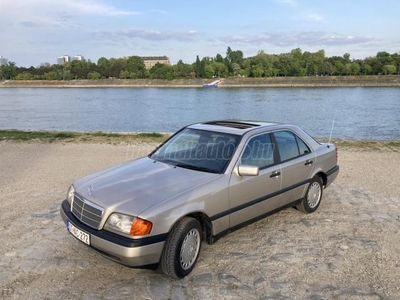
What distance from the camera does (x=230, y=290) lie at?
3.31 metres

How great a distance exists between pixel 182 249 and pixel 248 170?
115cm

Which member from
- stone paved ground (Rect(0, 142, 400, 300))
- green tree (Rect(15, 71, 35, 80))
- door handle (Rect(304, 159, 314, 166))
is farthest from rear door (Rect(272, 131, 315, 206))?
green tree (Rect(15, 71, 35, 80))

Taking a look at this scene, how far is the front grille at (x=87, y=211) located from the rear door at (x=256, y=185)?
57.9 inches

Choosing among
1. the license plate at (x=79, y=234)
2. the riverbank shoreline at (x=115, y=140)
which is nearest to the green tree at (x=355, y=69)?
the riverbank shoreline at (x=115, y=140)

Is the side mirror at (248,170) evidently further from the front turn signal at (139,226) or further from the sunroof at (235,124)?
the front turn signal at (139,226)

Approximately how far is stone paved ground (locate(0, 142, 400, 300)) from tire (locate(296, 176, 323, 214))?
0.12 meters

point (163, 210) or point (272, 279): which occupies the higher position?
point (163, 210)

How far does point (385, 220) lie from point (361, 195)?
1.30 meters

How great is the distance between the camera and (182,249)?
347 centimetres

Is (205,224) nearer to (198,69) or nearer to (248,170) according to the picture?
(248,170)

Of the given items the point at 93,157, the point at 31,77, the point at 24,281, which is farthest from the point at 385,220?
the point at 31,77

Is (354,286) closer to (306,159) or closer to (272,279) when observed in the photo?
(272,279)

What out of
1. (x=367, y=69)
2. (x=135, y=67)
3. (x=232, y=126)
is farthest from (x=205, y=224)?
(x=135, y=67)

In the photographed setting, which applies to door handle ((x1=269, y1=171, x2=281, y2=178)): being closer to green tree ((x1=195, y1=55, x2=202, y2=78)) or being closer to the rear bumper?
the rear bumper
